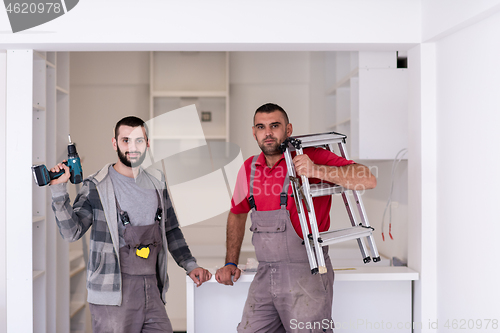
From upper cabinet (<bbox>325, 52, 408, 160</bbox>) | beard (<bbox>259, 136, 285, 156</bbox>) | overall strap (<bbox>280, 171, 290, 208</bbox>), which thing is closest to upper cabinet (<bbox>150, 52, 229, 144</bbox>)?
upper cabinet (<bbox>325, 52, 408, 160</bbox>)

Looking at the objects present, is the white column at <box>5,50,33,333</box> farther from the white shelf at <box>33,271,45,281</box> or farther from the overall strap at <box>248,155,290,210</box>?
the overall strap at <box>248,155,290,210</box>

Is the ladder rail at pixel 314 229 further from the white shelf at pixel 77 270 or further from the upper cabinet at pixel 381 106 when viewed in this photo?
the white shelf at pixel 77 270

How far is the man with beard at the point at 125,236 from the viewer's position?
1.83 meters

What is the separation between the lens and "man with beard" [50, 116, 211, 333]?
1834mm

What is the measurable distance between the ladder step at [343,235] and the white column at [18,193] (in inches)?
61.3

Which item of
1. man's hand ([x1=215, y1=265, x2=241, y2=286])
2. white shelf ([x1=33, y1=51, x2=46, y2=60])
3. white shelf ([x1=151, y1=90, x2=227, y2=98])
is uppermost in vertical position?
white shelf ([x1=151, y1=90, x2=227, y2=98])

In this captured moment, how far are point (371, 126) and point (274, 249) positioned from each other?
1373 millimetres

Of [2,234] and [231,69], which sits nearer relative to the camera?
[2,234]

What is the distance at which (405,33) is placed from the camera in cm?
232

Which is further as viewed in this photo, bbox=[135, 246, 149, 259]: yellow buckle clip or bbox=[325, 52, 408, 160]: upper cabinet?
bbox=[325, 52, 408, 160]: upper cabinet

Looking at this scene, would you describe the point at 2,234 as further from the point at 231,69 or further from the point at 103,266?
the point at 231,69

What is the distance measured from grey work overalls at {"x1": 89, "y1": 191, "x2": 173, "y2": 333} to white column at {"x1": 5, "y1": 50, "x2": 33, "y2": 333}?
632mm

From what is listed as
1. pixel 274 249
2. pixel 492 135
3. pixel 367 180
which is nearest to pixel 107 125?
pixel 274 249

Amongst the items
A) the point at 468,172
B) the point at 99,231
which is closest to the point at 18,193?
the point at 99,231
